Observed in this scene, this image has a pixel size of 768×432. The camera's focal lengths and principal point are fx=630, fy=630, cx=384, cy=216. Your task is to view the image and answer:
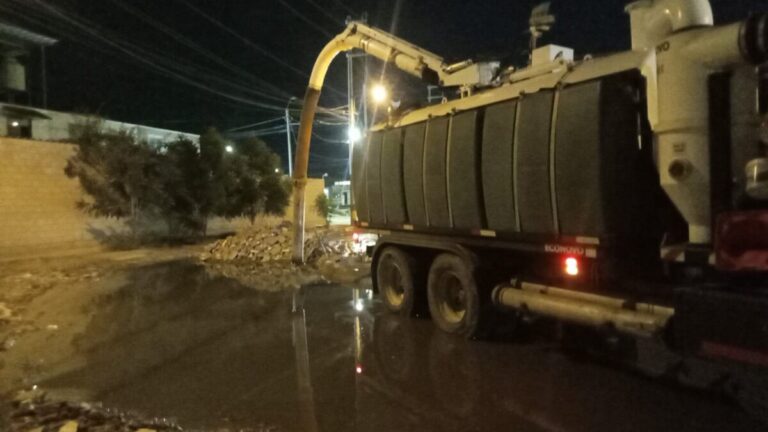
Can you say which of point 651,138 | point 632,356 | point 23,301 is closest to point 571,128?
point 651,138

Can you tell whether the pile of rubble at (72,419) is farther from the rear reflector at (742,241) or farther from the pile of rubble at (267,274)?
the pile of rubble at (267,274)

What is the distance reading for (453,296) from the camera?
882cm

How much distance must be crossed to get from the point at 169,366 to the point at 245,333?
1.74m

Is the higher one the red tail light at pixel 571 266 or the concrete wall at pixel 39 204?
the concrete wall at pixel 39 204

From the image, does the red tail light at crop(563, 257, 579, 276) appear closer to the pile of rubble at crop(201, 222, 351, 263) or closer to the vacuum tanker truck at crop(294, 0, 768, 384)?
the vacuum tanker truck at crop(294, 0, 768, 384)

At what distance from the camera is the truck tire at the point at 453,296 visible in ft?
26.5

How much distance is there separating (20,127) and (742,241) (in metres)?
30.0

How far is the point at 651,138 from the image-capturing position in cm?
581

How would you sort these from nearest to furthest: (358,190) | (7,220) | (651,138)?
Answer: (651,138)
(358,190)
(7,220)

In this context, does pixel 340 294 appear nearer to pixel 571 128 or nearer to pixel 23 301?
pixel 23 301

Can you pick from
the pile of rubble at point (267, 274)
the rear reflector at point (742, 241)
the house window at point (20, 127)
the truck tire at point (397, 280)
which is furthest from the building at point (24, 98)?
the rear reflector at point (742, 241)

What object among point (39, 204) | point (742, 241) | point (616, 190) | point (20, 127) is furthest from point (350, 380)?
point (20, 127)

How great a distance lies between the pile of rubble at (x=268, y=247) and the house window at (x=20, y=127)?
13.1 metres

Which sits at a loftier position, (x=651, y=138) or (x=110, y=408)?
(x=651, y=138)
